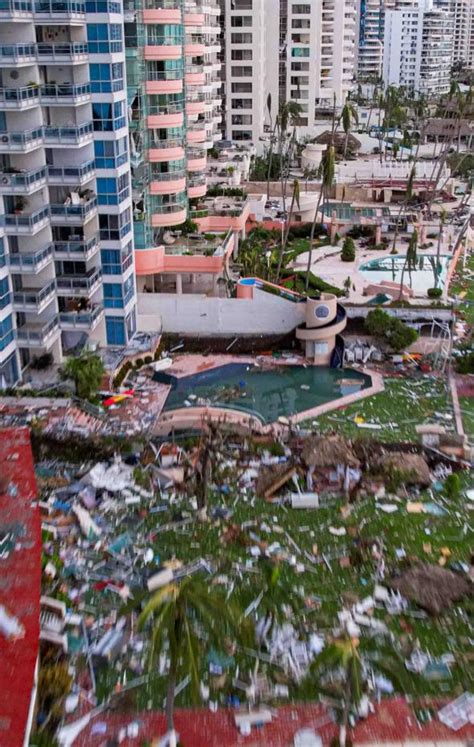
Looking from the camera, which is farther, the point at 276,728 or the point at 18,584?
the point at 18,584

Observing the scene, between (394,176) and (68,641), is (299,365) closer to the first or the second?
(68,641)

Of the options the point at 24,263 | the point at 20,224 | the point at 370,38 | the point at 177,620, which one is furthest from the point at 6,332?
the point at 370,38

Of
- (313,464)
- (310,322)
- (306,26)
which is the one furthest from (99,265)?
(306,26)

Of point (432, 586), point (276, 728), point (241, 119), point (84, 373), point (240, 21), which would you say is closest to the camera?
point (276, 728)

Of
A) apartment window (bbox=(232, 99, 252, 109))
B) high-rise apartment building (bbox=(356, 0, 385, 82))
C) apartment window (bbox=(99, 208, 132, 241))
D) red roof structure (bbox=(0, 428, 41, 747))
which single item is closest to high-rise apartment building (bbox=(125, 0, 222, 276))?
apartment window (bbox=(99, 208, 132, 241))

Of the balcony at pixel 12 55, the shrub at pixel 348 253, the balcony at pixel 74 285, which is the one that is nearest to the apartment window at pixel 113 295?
the balcony at pixel 74 285

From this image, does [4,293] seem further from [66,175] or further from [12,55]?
[12,55]

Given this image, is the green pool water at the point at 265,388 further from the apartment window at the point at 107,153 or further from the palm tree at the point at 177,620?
the palm tree at the point at 177,620
